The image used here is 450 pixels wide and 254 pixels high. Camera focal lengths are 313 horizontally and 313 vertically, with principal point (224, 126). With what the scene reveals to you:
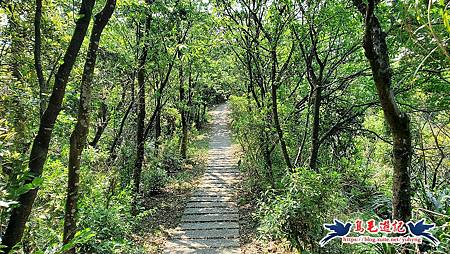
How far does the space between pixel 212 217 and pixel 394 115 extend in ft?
16.7

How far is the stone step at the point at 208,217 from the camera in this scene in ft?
21.6

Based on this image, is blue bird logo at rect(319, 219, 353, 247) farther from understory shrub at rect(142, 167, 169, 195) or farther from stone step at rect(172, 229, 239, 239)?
understory shrub at rect(142, 167, 169, 195)

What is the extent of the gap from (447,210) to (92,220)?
13.7 feet

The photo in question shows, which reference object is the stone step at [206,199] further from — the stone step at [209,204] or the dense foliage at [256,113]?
the dense foliage at [256,113]

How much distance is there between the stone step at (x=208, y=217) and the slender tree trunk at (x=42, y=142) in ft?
15.2

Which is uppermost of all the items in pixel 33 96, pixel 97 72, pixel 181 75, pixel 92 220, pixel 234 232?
pixel 181 75

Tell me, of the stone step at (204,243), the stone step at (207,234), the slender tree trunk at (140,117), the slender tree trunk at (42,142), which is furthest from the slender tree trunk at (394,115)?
the slender tree trunk at (140,117)

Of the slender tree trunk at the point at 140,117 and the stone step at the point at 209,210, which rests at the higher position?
Answer: the slender tree trunk at the point at 140,117

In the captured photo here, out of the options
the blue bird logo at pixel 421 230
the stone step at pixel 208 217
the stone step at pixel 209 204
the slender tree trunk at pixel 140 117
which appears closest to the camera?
the blue bird logo at pixel 421 230

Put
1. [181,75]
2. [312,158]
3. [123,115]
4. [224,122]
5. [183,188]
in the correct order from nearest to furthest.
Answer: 1. [312,158]
2. [123,115]
3. [183,188]
4. [181,75]
5. [224,122]

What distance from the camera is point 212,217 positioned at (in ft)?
22.0

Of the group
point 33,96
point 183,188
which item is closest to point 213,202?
point 183,188

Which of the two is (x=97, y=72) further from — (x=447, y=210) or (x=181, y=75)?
(x=447, y=210)

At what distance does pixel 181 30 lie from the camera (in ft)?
26.1
